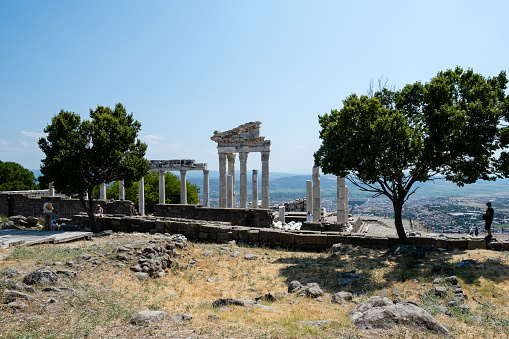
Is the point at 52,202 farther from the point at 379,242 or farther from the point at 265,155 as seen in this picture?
the point at 379,242

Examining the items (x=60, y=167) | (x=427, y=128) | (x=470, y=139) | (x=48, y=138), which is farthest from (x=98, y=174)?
(x=470, y=139)

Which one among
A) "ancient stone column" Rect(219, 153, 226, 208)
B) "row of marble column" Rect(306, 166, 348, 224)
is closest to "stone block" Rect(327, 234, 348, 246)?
"row of marble column" Rect(306, 166, 348, 224)

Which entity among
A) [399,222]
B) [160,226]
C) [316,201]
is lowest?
[160,226]

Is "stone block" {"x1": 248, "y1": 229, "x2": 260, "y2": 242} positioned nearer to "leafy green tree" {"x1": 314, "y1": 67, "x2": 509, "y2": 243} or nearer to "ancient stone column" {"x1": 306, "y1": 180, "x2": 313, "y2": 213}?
→ "leafy green tree" {"x1": 314, "y1": 67, "x2": 509, "y2": 243}

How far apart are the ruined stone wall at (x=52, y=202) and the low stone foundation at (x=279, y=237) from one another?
32.7 feet

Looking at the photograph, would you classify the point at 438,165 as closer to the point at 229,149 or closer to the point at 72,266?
the point at 72,266

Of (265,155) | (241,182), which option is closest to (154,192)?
(241,182)

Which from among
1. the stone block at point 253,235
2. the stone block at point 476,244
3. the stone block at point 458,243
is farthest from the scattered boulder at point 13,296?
the stone block at point 476,244

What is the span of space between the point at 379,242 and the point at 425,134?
213 inches

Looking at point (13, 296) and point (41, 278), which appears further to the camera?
point (41, 278)

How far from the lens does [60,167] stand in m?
20.5

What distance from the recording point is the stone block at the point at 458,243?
52.4 feet

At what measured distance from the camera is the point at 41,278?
28.4 ft

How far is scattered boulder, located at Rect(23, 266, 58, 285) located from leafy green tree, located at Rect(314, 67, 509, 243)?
36.1 feet
